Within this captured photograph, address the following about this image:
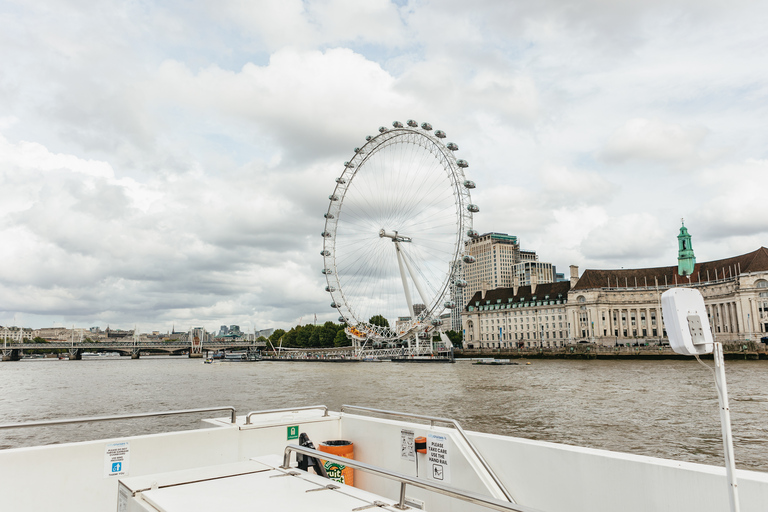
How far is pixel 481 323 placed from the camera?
6550 inches

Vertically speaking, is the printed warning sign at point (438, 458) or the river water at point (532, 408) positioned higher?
the printed warning sign at point (438, 458)

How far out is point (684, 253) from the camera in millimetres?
135125

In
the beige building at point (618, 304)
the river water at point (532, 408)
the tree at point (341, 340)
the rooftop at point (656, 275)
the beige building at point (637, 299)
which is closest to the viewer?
the river water at point (532, 408)

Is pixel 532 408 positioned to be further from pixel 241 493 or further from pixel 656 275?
pixel 656 275

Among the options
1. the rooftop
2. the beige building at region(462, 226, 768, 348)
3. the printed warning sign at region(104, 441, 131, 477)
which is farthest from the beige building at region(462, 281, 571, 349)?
the printed warning sign at region(104, 441, 131, 477)

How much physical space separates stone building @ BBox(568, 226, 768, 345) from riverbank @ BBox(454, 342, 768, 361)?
18074mm

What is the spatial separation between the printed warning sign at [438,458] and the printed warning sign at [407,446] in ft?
0.97

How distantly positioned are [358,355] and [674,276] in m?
82.2

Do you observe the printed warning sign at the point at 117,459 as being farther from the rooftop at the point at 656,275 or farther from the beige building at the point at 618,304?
the rooftop at the point at 656,275

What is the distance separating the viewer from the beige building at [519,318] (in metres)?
147

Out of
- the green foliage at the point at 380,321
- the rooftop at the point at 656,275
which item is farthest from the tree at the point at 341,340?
the rooftop at the point at 656,275

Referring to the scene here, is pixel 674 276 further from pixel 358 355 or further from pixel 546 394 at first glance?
pixel 546 394

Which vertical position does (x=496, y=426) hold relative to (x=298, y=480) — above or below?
below

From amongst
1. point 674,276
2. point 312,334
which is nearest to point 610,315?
point 674,276
